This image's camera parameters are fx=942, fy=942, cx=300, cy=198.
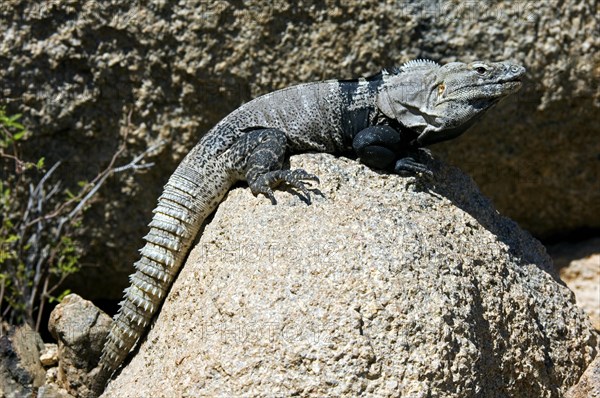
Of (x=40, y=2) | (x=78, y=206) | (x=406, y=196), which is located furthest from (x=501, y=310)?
(x=40, y=2)

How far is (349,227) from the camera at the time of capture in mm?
4953

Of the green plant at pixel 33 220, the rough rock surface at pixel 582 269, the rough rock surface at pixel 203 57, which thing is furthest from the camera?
the rough rock surface at pixel 582 269

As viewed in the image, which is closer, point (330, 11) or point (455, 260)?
point (455, 260)

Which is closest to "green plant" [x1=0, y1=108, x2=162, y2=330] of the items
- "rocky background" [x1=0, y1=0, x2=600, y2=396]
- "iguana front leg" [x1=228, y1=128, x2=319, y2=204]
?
"rocky background" [x1=0, y1=0, x2=600, y2=396]

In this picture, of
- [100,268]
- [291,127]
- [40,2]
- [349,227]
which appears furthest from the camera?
[100,268]

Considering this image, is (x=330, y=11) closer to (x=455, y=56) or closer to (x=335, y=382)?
(x=455, y=56)

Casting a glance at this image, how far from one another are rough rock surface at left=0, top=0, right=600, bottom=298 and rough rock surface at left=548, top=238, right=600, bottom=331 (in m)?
1.30

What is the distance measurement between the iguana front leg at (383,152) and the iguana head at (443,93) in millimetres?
154

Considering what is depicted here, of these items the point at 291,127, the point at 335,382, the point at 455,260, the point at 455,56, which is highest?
the point at 455,56

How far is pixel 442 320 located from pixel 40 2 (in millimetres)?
3894

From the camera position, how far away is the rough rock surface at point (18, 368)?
5.70m

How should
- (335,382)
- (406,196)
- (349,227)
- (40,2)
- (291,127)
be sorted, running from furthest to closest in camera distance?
(40,2) → (291,127) → (406,196) → (349,227) → (335,382)

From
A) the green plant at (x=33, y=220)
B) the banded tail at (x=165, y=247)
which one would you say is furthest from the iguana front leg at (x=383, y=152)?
the green plant at (x=33, y=220)

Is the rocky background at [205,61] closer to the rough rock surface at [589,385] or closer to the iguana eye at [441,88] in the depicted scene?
the iguana eye at [441,88]
